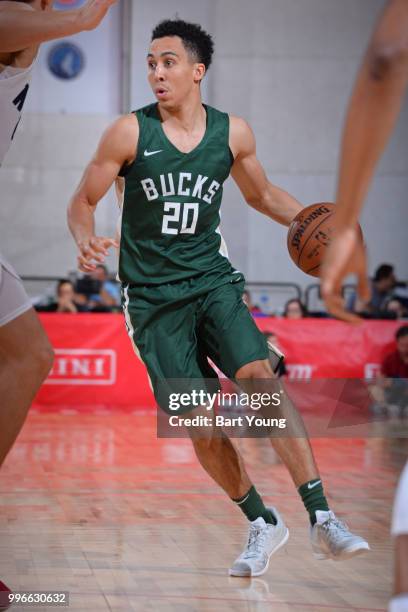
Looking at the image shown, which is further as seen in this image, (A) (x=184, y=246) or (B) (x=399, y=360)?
(B) (x=399, y=360)

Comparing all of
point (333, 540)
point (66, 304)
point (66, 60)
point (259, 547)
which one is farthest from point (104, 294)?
point (333, 540)

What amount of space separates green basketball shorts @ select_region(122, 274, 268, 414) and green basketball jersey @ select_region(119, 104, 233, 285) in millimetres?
71

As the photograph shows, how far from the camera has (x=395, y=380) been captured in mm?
9664

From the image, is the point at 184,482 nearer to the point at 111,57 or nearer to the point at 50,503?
the point at 50,503

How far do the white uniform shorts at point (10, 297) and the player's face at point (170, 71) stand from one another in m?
1.34

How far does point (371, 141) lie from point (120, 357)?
835cm

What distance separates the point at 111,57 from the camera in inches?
565

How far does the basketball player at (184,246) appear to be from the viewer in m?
4.00

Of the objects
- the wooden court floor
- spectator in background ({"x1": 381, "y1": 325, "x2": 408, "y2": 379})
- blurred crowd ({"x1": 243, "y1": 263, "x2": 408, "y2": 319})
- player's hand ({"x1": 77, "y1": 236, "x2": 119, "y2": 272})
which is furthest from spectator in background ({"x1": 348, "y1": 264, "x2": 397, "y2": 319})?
player's hand ({"x1": 77, "y1": 236, "x2": 119, "y2": 272})

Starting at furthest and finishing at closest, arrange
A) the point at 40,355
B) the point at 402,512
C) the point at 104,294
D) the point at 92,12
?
1. the point at 104,294
2. the point at 40,355
3. the point at 92,12
4. the point at 402,512

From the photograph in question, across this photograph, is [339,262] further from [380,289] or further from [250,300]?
[380,289]

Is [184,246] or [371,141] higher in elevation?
[371,141]

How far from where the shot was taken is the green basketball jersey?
13.5ft

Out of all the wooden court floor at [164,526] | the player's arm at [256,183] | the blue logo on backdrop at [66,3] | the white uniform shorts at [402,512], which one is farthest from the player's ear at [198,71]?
the blue logo on backdrop at [66,3]
